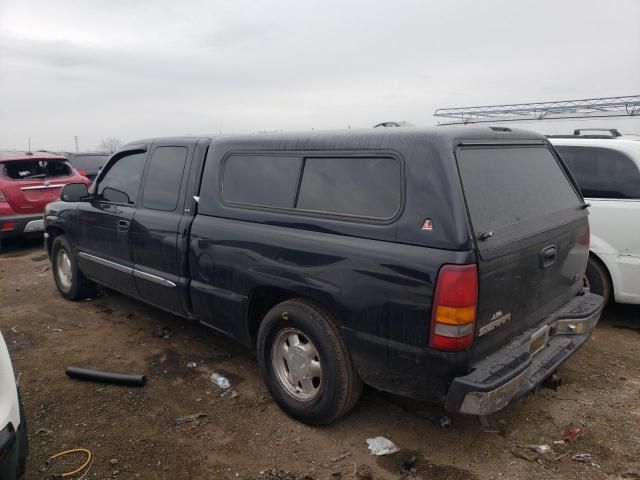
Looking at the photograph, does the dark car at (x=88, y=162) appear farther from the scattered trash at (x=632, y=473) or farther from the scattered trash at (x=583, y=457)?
the scattered trash at (x=632, y=473)

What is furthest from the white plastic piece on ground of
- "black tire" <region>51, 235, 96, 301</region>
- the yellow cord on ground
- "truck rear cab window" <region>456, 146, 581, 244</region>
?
"black tire" <region>51, 235, 96, 301</region>

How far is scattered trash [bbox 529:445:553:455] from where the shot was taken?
293 centimetres

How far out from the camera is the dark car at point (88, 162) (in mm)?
13523

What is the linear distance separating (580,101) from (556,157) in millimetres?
5851

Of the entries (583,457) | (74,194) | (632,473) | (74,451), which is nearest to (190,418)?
(74,451)

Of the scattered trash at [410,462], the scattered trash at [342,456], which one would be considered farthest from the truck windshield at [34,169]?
the scattered trash at [410,462]

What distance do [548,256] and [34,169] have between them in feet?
29.0

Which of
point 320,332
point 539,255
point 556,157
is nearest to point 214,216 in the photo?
point 320,332

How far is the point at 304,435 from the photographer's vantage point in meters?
3.13

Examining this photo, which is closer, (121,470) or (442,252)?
(442,252)

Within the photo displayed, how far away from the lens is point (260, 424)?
3264mm

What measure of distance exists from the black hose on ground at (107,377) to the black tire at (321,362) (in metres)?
1.18

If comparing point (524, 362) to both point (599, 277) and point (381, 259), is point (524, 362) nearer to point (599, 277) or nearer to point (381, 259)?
point (381, 259)

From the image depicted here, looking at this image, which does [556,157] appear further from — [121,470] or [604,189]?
[121,470]
